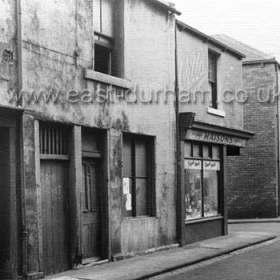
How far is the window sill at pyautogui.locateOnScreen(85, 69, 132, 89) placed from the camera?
11109 millimetres

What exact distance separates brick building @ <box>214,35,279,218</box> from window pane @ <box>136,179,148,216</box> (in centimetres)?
1222

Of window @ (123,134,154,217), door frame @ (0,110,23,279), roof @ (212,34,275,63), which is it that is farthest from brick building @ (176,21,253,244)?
roof @ (212,34,275,63)

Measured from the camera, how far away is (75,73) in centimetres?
1080

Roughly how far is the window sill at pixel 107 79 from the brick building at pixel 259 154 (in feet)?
44.3

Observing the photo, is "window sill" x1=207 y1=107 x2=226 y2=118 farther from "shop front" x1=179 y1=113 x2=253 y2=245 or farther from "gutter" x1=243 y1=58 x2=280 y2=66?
"gutter" x1=243 y1=58 x2=280 y2=66

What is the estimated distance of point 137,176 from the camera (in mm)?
13062

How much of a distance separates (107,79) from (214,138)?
5.62 meters

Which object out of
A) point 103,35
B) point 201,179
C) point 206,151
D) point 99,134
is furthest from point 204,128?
point 103,35

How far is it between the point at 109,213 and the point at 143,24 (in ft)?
15.0

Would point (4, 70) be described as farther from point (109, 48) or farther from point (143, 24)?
point (143, 24)

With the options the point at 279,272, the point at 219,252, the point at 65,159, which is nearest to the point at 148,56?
the point at 65,159

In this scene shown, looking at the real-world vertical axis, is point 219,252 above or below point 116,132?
below

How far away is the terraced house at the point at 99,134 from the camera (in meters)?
9.34

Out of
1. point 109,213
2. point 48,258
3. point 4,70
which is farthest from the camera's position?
point 109,213
